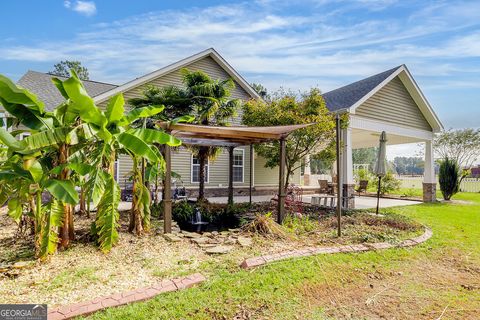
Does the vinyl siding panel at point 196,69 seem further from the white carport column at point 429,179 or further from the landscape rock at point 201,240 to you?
the white carport column at point 429,179

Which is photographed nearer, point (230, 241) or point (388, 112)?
point (230, 241)

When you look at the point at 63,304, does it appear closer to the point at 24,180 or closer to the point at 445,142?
the point at 24,180

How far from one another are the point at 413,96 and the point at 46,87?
19.5m

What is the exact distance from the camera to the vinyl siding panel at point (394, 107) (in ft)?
42.1

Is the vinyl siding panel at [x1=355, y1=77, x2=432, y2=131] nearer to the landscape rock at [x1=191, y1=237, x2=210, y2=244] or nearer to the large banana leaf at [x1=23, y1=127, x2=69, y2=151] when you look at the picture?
the landscape rock at [x1=191, y1=237, x2=210, y2=244]

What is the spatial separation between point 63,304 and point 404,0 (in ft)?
34.9

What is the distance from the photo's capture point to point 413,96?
47.5 ft

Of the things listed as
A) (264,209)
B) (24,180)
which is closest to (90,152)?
(24,180)

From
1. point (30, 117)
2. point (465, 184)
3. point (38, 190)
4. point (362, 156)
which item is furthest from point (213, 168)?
point (362, 156)

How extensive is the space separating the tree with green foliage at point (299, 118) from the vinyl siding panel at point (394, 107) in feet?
10.3

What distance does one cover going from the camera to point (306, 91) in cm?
1074

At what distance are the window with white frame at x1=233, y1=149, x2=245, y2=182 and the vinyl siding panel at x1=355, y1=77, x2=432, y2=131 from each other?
682 centimetres

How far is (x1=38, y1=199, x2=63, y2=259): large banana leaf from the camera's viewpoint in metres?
4.40

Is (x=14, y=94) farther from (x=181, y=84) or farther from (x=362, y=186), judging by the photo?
(x=362, y=186)
